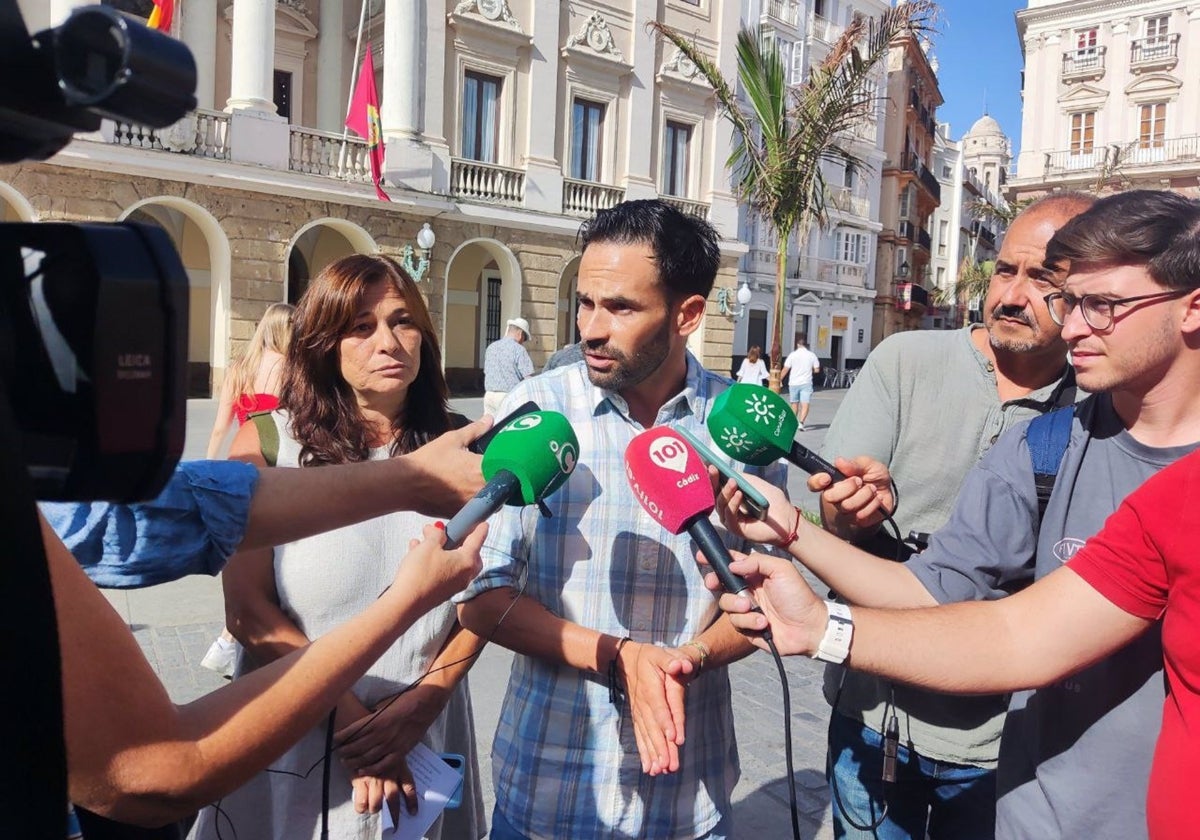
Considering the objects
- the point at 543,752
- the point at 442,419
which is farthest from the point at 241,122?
the point at 543,752

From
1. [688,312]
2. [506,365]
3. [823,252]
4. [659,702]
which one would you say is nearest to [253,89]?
[506,365]

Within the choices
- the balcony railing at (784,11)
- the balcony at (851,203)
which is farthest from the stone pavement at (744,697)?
the balcony at (851,203)

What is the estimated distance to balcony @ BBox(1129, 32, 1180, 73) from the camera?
36.5 meters

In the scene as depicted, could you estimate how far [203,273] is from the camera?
61.3 feet

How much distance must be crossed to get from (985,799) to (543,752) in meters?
1.07

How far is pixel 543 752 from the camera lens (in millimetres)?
1949

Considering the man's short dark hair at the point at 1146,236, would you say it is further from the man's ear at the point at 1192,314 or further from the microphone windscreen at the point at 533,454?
the microphone windscreen at the point at 533,454

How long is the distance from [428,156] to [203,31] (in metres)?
4.54

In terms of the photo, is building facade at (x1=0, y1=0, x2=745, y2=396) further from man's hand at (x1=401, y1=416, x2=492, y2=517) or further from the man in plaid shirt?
man's hand at (x1=401, y1=416, x2=492, y2=517)

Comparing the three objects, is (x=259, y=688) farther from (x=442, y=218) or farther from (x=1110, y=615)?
(x=442, y=218)

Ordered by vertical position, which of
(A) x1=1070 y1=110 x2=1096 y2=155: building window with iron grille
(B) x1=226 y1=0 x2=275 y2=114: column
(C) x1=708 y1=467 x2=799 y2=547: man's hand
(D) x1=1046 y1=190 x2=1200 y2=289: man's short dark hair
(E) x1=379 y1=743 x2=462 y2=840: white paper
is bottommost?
(E) x1=379 y1=743 x2=462 y2=840: white paper

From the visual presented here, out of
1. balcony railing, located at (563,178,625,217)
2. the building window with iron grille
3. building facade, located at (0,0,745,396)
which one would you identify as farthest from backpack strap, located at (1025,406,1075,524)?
the building window with iron grille

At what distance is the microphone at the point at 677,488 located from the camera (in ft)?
5.27

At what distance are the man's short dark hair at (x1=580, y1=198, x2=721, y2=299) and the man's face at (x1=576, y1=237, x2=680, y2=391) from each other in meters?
0.02
